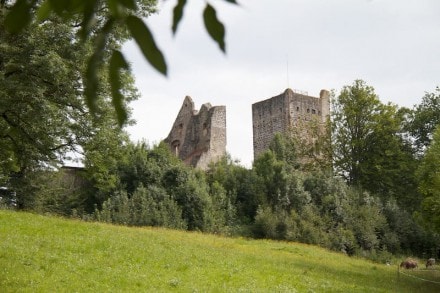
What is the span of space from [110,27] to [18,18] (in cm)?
22

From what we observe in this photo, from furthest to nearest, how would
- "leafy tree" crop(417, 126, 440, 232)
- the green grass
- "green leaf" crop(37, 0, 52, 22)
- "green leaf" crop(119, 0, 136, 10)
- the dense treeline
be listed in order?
the dense treeline < "leafy tree" crop(417, 126, 440, 232) < the green grass < "green leaf" crop(37, 0, 52, 22) < "green leaf" crop(119, 0, 136, 10)

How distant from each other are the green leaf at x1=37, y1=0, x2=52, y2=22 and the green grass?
1073cm

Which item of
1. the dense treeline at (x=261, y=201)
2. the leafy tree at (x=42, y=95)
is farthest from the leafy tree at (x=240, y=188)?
the leafy tree at (x=42, y=95)

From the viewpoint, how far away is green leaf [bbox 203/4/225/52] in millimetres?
1615

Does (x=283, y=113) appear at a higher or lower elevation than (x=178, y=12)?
higher

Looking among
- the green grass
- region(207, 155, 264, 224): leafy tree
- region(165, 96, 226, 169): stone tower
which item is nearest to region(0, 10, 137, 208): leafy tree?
the green grass

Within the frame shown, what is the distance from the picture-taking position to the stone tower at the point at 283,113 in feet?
157

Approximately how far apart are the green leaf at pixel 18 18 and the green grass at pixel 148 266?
1084 cm

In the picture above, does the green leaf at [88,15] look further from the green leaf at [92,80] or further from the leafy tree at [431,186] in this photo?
the leafy tree at [431,186]

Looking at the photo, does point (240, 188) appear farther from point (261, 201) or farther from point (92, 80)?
point (92, 80)

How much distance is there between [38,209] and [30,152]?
42.0 ft

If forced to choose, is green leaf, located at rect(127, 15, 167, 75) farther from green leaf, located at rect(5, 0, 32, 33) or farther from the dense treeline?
the dense treeline

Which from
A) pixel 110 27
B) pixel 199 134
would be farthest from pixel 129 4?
pixel 199 134

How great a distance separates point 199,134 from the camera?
46.4 meters
